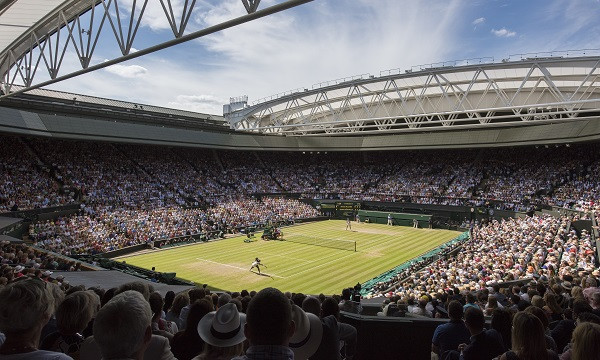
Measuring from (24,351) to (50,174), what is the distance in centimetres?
3790

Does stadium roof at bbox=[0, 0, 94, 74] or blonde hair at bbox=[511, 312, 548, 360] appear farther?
stadium roof at bbox=[0, 0, 94, 74]

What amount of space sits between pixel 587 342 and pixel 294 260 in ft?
83.1

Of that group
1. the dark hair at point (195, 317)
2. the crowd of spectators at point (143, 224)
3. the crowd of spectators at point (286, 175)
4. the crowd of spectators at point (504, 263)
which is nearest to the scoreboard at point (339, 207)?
the crowd of spectators at point (286, 175)

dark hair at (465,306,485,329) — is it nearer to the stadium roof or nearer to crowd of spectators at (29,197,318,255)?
the stadium roof

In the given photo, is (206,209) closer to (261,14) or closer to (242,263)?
(242,263)

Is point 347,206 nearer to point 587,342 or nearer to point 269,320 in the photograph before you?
point 587,342

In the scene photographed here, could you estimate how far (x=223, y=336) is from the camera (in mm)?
2990

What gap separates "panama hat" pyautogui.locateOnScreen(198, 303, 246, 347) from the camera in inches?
117

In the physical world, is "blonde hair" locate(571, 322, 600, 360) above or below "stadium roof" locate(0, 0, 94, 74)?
below

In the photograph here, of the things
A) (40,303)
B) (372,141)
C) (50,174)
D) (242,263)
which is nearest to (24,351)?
(40,303)

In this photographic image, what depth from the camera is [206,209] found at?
41.4 meters

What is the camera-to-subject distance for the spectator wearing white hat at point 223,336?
2955mm

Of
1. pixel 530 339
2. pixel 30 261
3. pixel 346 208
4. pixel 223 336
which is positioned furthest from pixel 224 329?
pixel 346 208

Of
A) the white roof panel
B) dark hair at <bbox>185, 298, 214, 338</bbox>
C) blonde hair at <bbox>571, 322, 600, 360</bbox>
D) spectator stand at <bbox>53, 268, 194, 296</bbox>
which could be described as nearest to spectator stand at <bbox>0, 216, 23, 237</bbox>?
the white roof panel
